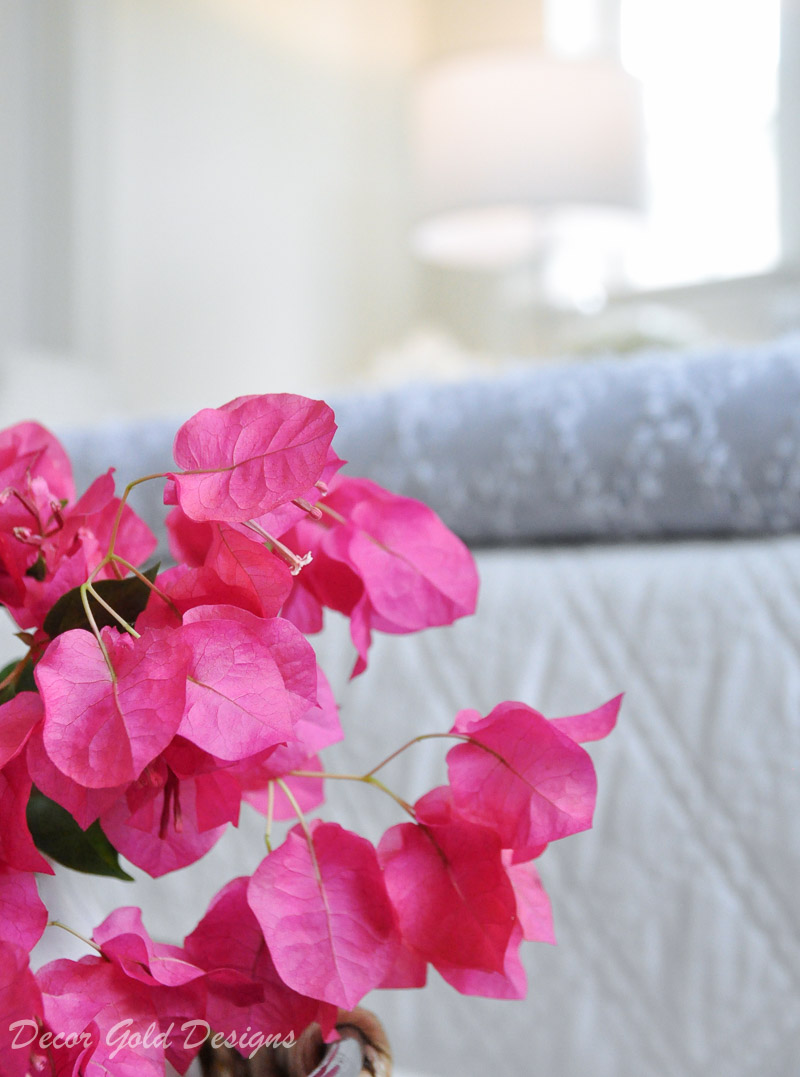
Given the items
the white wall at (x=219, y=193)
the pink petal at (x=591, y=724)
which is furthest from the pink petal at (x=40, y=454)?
the white wall at (x=219, y=193)

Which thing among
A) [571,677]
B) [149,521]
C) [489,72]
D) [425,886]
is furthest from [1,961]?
[489,72]

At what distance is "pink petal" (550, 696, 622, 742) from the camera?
18 centimetres

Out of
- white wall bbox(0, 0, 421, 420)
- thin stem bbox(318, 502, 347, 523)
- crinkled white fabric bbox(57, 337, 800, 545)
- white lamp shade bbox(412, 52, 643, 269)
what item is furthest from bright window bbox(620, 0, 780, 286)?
thin stem bbox(318, 502, 347, 523)

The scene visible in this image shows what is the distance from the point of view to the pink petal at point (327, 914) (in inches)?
6.5

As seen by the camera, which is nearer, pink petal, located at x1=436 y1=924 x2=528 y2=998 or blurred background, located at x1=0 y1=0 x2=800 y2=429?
pink petal, located at x1=436 y1=924 x2=528 y2=998

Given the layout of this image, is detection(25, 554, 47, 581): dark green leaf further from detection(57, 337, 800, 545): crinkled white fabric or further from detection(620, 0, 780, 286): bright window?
detection(620, 0, 780, 286): bright window

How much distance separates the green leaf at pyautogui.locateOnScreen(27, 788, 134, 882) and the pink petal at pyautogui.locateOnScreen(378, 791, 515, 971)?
0.17ft

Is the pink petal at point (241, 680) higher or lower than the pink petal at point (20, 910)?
higher

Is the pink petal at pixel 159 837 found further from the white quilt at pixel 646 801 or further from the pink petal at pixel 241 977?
the white quilt at pixel 646 801

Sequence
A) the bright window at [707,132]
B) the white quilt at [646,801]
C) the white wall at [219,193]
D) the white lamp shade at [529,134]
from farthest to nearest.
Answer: the bright window at [707,132]
the white wall at [219,193]
the white lamp shade at [529,134]
the white quilt at [646,801]

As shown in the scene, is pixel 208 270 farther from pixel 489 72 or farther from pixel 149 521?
pixel 149 521

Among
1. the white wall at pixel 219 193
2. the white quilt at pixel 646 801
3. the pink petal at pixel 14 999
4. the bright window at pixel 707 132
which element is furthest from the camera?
the bright window at pixel 707 132

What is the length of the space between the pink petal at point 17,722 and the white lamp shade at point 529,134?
6.13ft

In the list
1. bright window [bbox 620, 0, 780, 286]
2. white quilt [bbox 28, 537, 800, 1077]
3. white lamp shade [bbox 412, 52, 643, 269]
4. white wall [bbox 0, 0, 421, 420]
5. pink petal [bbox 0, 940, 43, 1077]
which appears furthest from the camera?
bright window [bbox 620, 0, 780, 286]
